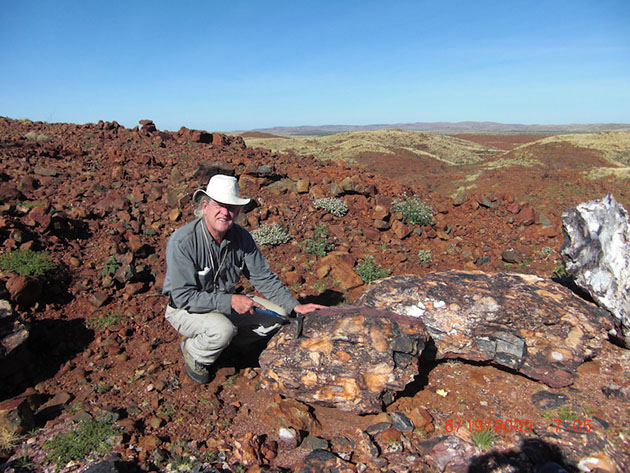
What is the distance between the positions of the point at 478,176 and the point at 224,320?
16.7 metres

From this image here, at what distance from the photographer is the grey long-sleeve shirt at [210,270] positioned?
3.47 m

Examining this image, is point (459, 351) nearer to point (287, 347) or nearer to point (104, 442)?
point (287, 347)

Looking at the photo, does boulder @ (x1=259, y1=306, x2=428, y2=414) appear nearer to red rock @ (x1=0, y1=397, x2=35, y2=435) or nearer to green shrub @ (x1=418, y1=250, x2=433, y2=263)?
red rock @ (x1=0, y1=397, x2=35, y2=435)

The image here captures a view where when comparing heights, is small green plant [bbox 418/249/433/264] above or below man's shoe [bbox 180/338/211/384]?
above

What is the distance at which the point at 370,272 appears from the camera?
18.6ft

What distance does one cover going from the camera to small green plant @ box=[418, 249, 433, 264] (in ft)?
20.5

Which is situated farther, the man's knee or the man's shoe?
the man's shoe

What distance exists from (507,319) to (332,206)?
399cm

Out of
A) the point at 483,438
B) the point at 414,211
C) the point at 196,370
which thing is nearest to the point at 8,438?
the point at 196,370
